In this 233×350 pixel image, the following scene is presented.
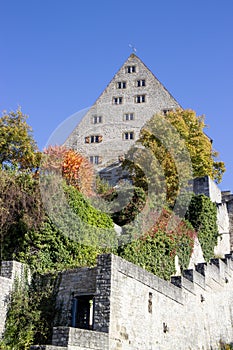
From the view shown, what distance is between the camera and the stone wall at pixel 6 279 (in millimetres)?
14273

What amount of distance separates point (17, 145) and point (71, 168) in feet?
10.4

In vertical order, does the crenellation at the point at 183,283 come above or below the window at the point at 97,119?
below

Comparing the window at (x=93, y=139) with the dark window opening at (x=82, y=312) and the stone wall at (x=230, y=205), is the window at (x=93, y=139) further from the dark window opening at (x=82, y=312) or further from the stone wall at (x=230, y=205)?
the dark window opening at (x=82, y=312)

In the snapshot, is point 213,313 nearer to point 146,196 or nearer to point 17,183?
point 146,196

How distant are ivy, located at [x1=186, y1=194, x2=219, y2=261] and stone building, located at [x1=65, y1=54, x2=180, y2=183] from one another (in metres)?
11.0

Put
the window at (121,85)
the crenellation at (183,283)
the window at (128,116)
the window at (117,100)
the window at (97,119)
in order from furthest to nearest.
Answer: the window at (121,85), the window at (117,100), the window at (97,119), the window at (128,116), the crenellation at (183,283)

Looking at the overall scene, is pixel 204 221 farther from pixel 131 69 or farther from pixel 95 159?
pixel 131 69

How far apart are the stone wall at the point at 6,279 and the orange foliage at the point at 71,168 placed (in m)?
9.45

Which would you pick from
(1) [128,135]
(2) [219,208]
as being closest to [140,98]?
(1) [128,135]

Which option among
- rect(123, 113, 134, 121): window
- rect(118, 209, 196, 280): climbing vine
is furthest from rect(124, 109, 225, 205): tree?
rect(123, 113, 134, 121): window

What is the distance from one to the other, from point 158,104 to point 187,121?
6.50 metres

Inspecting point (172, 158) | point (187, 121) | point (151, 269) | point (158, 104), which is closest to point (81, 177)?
point (172, 158)

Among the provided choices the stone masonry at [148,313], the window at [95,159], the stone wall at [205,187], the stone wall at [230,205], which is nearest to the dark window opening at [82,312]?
the stone masonry at [148,313]

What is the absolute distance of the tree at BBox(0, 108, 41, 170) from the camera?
2577 centimetres
